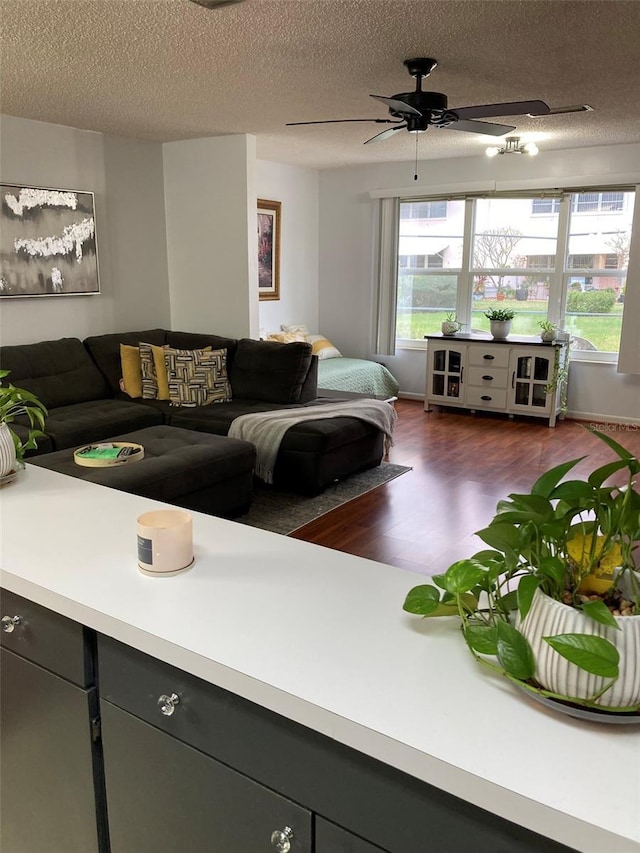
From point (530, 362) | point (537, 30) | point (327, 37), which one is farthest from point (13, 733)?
point (530, 362)

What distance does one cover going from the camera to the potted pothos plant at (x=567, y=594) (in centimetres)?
81

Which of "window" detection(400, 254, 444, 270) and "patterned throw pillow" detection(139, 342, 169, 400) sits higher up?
"window" detection(400, 254, 444, 270)

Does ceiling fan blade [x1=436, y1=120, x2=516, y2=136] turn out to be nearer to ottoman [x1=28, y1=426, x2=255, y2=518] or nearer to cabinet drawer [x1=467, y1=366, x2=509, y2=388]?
ottoman [x1=28, y1=426, x2=255, y2=518]

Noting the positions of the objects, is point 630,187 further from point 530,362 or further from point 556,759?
point 556,759

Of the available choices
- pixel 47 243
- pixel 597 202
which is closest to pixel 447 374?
pixel 597 202

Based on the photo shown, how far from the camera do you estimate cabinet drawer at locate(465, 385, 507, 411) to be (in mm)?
6488

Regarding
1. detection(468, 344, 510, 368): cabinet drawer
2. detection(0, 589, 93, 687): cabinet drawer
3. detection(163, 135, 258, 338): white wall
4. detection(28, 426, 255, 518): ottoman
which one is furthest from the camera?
detection(468, 344, 510, 368): cabinet drawer

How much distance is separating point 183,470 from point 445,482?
1946mm

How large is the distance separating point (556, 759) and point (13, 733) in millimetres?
1171

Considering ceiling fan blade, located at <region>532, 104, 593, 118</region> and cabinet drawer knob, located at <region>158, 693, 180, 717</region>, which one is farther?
ceiling fan blade, located at <region>532, 104, 593, 118</region>

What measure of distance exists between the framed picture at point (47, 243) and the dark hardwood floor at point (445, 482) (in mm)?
2643

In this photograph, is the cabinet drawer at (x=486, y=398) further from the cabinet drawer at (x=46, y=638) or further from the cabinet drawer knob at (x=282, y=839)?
the cabinet drawer knob at (x=282, y=839)

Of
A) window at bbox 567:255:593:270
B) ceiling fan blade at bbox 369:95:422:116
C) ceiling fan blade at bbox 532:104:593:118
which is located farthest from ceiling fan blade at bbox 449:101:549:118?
window at bbox 567:255:593:270

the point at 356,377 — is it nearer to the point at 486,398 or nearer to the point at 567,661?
the point at 486,398
